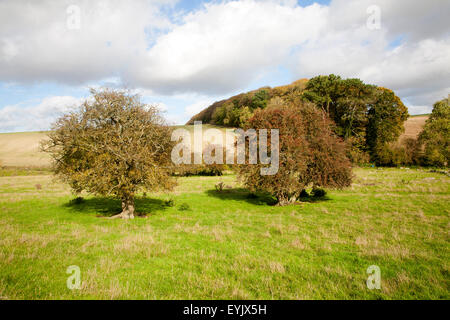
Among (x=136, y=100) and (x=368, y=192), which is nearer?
(x=136, y=100)

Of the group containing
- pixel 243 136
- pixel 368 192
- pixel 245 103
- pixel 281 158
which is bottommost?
pixel 368 192

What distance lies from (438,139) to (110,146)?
228ft

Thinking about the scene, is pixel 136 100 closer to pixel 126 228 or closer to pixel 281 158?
pixel 126 228

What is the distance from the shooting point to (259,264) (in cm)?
880

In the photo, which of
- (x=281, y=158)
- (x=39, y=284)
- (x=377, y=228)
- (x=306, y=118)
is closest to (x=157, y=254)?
(x=39, y=284)

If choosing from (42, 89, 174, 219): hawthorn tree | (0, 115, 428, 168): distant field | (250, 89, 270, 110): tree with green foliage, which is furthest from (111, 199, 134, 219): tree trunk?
(250, 89, 270, 110): tree with green foliage

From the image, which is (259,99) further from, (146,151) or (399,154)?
(146,151)

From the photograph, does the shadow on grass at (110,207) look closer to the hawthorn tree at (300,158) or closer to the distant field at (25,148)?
the hawthorn tree at (300,158)

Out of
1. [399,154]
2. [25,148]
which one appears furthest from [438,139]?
[25,148]

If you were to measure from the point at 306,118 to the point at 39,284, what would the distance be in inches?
897

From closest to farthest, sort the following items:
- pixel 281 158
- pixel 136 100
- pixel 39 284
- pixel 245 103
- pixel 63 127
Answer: pixel 39 284 → pixel 63 127 → pixel 136 100 → pixel 281 158 → pixel 245 103

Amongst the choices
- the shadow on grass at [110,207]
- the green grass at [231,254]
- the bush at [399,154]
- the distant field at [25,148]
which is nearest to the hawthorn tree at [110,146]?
the green grass at [231,254]

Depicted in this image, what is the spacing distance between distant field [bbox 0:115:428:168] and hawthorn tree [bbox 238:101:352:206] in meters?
62.2

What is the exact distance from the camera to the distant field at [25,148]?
68.4 metres
